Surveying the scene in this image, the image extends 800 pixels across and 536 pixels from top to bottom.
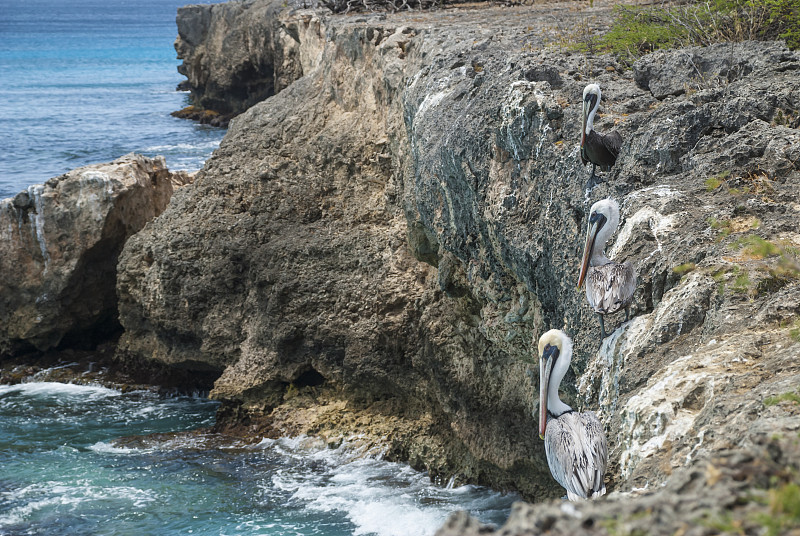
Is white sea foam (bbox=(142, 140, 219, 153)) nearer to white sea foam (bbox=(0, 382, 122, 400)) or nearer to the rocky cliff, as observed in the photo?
the rocky cliff

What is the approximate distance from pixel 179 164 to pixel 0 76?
124 ft

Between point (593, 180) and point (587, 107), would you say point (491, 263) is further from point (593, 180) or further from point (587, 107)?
point (587, 107)

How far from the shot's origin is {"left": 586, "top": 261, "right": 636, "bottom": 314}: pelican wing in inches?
206

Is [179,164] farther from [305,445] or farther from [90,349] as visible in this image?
[305,445]

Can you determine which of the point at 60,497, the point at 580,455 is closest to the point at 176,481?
the point at 60,497

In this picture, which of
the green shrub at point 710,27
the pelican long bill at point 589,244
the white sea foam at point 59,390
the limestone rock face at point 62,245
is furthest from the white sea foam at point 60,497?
the green shrub at point 710,27

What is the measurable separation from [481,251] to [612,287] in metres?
4.41

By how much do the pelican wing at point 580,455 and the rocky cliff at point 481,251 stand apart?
16cm

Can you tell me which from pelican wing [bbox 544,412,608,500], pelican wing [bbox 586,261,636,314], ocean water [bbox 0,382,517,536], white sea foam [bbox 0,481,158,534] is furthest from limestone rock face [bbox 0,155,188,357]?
pelican wing [bbox 544,412,608,500]

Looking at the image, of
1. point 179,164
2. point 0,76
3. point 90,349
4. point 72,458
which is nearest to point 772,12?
point 72,458

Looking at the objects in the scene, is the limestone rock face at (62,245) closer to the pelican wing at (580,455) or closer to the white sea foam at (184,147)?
the pelican wing at (580,455)

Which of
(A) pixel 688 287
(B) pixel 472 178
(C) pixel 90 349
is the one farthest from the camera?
(C) pixel 90 349

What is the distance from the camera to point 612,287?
5254 mm

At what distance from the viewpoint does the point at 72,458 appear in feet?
42.9
